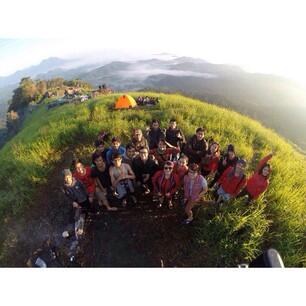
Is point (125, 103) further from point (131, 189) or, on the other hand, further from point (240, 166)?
point (240, 166)

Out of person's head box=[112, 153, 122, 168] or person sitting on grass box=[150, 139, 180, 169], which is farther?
person sitting on grass box=[150, 139, 180, 169]

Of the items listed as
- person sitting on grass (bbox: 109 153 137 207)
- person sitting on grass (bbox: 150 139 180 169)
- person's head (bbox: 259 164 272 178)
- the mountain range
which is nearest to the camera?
person's head (bbox: 259 164 272 178)

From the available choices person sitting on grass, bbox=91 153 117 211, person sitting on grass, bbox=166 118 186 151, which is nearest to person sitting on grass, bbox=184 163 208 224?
person sitting on grass, bbox=91 153 117 211

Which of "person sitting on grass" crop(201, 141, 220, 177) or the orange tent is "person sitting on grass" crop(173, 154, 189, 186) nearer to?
"person sitting on grass" crop(201, 141, 220, 177)

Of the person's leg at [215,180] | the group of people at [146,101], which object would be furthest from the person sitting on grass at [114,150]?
the group of people at [146,101]

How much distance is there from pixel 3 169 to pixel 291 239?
6702 mm

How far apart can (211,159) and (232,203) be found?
0.87 m

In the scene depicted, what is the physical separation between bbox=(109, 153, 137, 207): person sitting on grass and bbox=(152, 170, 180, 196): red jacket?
1.38 feet

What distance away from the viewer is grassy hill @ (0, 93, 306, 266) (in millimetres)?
4164

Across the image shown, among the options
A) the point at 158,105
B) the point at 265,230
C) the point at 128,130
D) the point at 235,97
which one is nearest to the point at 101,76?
the point at 235,97

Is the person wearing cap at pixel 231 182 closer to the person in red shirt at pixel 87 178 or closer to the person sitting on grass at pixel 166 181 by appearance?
the person sitting on grass at pixel 166 181

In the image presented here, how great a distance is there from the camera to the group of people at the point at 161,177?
414cm

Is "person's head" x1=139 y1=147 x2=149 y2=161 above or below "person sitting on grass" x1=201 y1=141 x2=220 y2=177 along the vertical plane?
above
